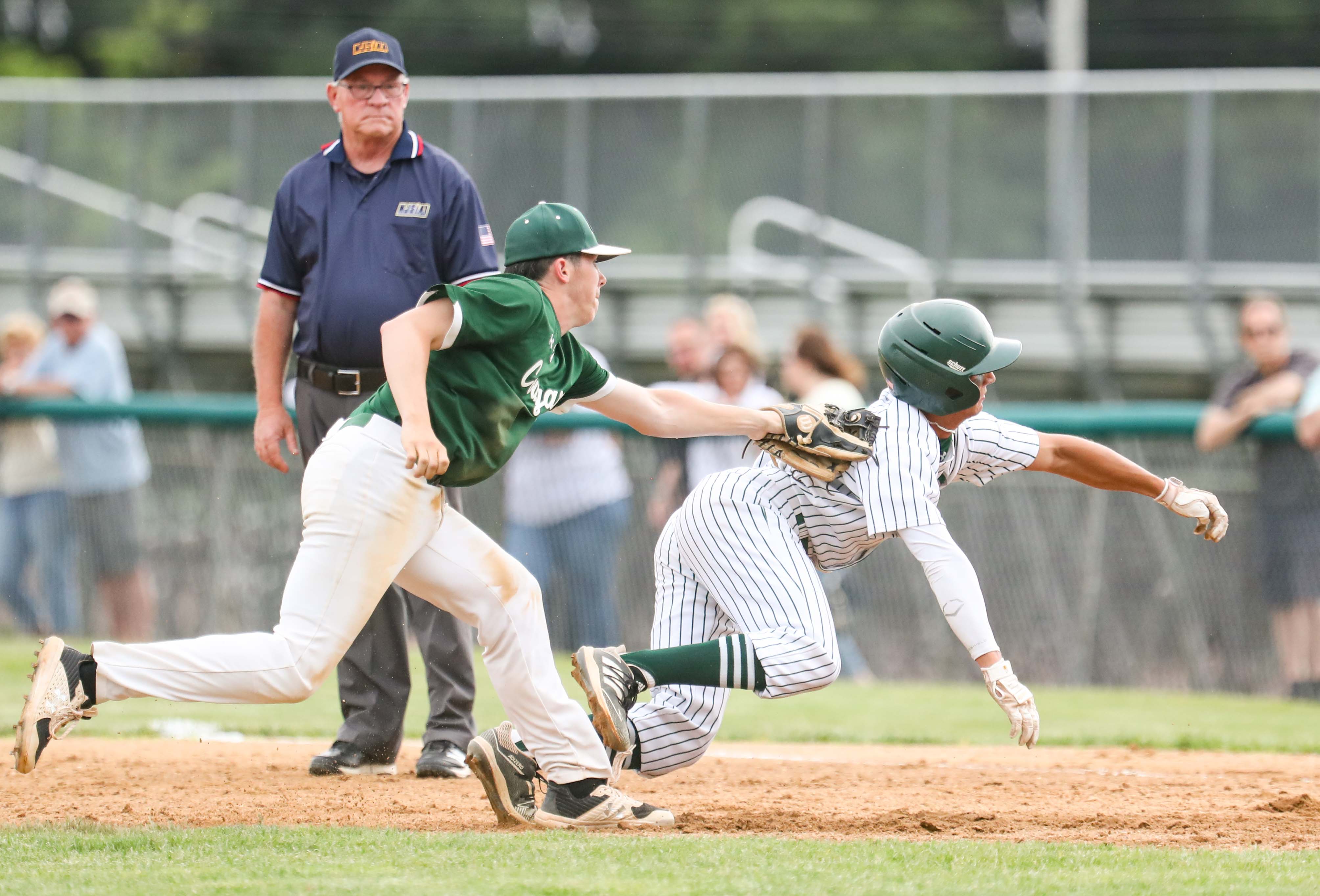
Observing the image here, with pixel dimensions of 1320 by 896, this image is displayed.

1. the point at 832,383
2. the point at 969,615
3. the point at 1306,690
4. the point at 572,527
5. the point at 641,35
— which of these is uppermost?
the point at 641,35

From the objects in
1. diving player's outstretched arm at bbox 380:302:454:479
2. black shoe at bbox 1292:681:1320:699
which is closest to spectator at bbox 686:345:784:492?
black shoe at bbox 1292:681:1320:699

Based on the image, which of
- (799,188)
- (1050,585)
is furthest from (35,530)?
(1050,585)

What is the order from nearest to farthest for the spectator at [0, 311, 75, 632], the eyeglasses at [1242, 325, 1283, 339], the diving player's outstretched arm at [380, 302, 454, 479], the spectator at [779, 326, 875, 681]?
the diving player's outstretched arm at [380, 302, 454, 479] < the eyeglasses at [1242, 325, 1283, 339] < the spectator at [779, 326, 875, 681] < the spectator at [0, 311, 75, 632]

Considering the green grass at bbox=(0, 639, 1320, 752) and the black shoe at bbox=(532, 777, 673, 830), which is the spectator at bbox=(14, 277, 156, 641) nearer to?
the green grass at bbox=(0, 639, 1320, 752)

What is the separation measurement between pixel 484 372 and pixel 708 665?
102 cm

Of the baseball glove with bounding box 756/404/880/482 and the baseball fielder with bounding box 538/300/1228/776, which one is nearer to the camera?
the baseball fielder with bounding box 538/300/1228/776

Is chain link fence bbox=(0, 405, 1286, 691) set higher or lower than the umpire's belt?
lower

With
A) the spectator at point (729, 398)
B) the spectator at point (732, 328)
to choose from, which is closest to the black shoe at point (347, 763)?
the spectator at point (729, 398)

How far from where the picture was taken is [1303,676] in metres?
8.43

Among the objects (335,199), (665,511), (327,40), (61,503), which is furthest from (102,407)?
(327,40)

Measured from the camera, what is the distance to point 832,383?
8812mm

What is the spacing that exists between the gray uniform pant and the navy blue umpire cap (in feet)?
3.63

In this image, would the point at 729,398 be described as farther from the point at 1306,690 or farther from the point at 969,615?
the point at 969,615

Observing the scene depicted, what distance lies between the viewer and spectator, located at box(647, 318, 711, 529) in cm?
946
